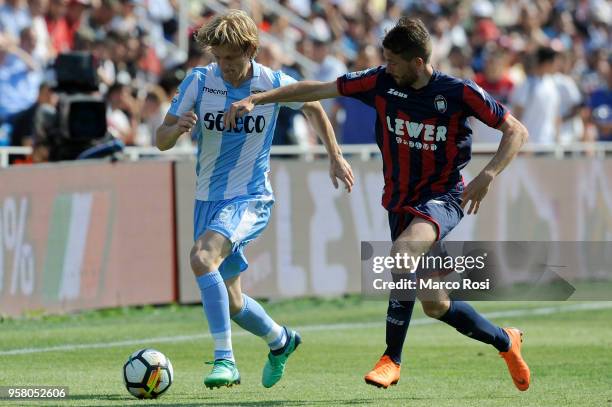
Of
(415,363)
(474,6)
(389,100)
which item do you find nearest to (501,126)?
(389,100)

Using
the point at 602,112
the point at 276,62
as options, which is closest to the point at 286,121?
the point at 276,62

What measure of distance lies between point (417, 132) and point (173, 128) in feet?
4.96

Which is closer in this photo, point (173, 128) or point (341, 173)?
point (173, 128)

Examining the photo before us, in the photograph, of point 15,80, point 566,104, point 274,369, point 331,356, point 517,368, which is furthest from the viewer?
point 566,104

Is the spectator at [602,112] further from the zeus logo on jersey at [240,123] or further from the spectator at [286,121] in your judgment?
the zeus logo on jersey at [240,123]

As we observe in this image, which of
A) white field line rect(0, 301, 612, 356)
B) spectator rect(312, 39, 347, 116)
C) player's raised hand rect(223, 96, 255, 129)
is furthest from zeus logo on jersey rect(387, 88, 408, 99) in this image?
spectator rect(312, 39, 347, 116)

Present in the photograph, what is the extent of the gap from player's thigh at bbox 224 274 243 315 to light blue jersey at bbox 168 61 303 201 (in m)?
0.56

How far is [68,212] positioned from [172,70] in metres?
3.92

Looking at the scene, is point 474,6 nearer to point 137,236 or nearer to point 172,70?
point 172,70

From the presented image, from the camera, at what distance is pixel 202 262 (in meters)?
8.62

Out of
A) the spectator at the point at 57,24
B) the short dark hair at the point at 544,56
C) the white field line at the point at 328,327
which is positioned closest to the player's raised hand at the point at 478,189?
the white field line at the point at 328,327

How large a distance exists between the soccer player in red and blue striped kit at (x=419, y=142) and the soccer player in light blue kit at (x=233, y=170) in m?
0.49

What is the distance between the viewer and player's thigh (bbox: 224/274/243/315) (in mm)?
9141

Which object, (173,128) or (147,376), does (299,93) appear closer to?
(173,128)
